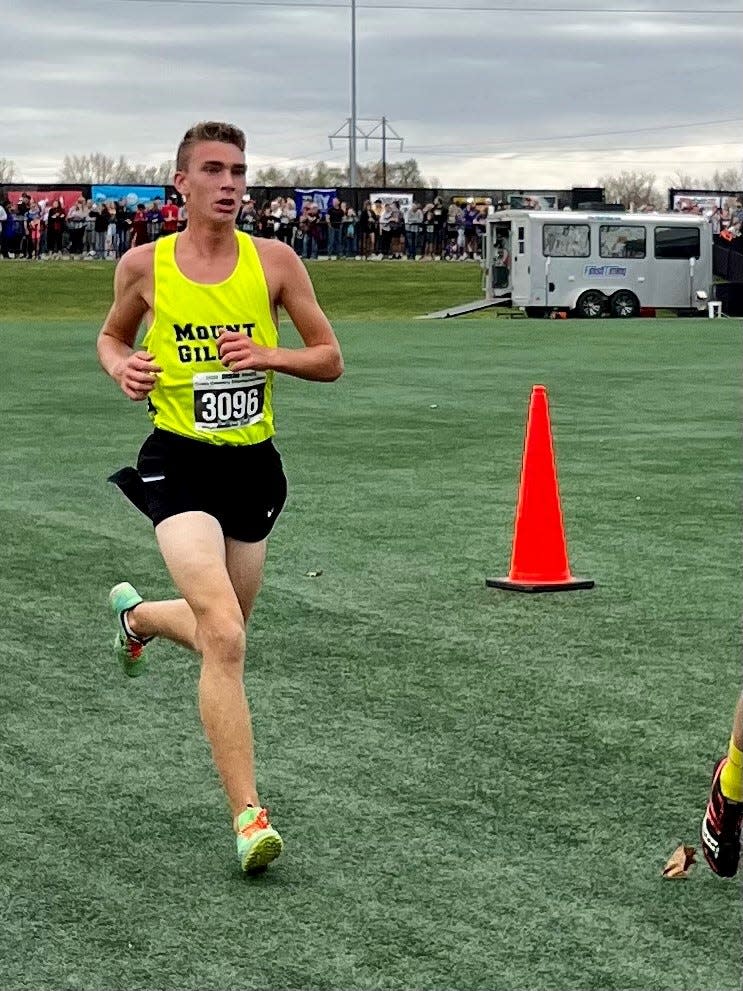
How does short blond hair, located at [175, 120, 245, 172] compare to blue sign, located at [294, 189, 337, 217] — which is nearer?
short blond hair, located at [175, 120, 245, 172]

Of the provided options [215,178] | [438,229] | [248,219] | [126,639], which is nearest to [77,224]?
[248,219]

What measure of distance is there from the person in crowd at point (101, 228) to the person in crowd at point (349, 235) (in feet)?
19.7

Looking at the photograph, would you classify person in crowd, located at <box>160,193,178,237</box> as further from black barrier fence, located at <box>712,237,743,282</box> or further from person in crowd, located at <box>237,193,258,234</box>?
black barrier fence, located at <box>712,237,743,282</box>

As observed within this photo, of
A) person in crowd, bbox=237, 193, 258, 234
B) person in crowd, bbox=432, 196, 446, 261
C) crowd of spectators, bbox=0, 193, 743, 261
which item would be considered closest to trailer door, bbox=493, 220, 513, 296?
person in crowd, bbox=237, 193, 258, 234

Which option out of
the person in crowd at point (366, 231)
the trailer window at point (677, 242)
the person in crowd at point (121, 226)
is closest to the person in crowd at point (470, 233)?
the person in crowd at point (366, 231)

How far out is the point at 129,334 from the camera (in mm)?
5820

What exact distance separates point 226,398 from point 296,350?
0.85 feet

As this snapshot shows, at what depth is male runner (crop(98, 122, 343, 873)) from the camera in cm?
533

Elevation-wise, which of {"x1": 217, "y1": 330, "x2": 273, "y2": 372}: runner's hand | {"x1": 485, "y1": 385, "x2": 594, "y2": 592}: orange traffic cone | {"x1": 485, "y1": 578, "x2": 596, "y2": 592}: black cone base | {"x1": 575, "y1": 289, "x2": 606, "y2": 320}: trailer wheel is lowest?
{"x1": 575, "y1": 289, "x2": 606, "y2": 320}: trailer wheel

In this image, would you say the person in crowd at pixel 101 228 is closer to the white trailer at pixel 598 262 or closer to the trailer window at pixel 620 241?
the white trailer at pixel 598 262

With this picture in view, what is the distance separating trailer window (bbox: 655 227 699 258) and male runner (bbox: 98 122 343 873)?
32.9 meters

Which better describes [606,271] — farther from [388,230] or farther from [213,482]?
[213,482]

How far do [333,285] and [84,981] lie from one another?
4034 cm

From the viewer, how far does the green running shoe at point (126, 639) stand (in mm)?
6441
